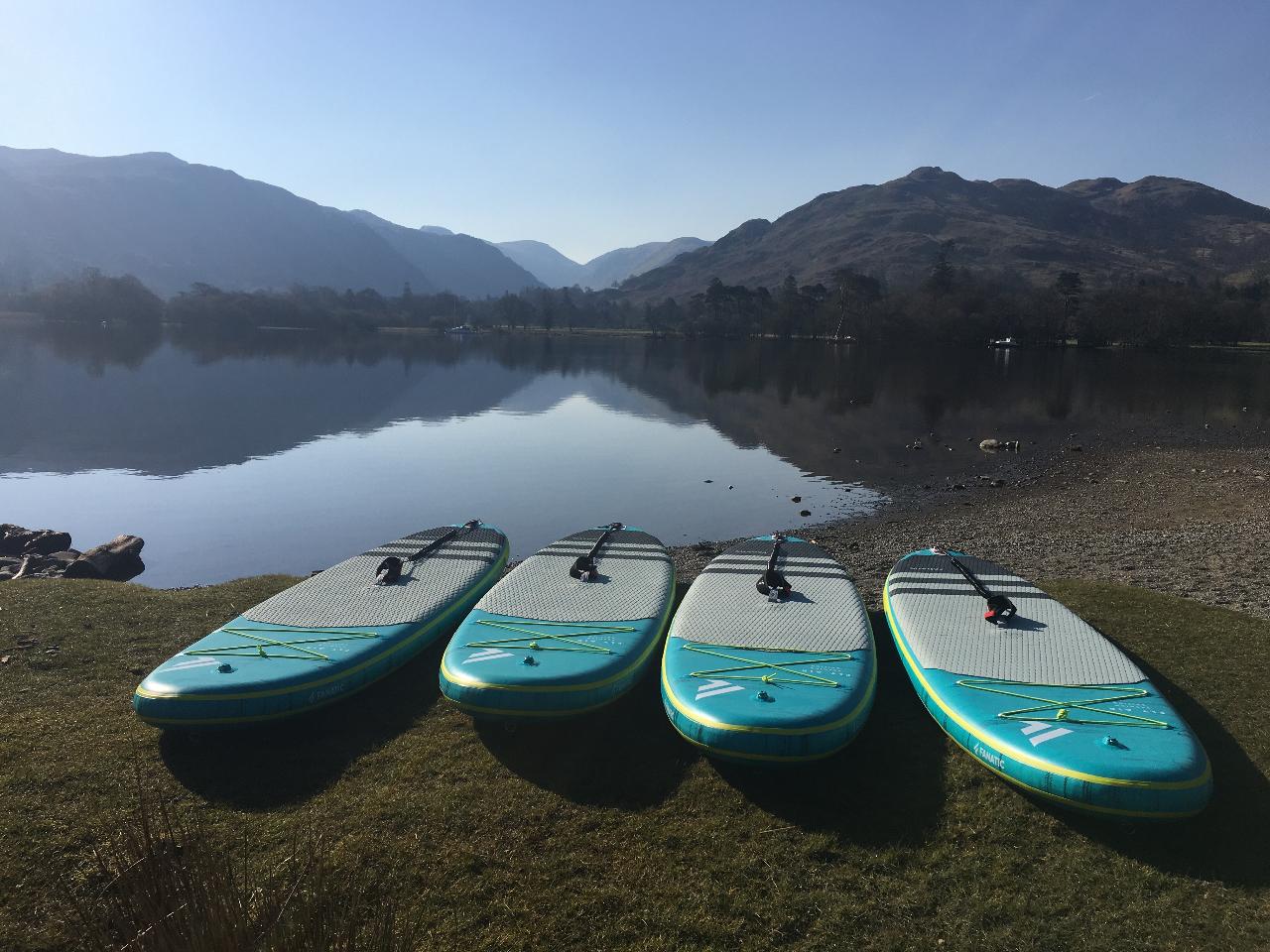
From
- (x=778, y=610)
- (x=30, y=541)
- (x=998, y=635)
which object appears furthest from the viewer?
(x=30, y=541)

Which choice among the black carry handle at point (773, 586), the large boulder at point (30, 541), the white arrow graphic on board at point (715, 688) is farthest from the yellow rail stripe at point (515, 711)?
the large boulder at point (30, 541)

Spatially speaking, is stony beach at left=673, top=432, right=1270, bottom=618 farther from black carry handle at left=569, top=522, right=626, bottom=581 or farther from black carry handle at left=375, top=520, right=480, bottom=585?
black carry handle at left=375, top=520, right=480, bottom=585

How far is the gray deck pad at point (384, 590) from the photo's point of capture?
995 cm

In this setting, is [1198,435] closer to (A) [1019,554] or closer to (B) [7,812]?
(A) [1019,554]

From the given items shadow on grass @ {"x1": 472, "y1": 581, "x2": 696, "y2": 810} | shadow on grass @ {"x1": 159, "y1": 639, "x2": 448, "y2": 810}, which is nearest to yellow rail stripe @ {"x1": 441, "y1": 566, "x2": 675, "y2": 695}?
shadow on grass @ {"x1": 472, "y1": 581, "x2": 696, "y2": 810}

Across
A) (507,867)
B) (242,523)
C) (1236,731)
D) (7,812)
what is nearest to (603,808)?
(507,867)

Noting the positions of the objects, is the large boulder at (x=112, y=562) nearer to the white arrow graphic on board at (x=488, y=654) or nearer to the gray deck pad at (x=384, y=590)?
the gray deck pad at (x=384, y=590)

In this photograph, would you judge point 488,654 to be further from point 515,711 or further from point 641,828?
point 641,828

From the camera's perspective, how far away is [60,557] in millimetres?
17766

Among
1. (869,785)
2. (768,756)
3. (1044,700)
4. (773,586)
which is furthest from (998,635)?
(768,756)

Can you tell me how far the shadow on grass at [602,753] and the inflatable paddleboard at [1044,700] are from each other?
3078mm

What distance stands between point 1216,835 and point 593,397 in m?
52.1

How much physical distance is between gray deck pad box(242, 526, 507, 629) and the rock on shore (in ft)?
29.1

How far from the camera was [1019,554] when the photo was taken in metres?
17.3
